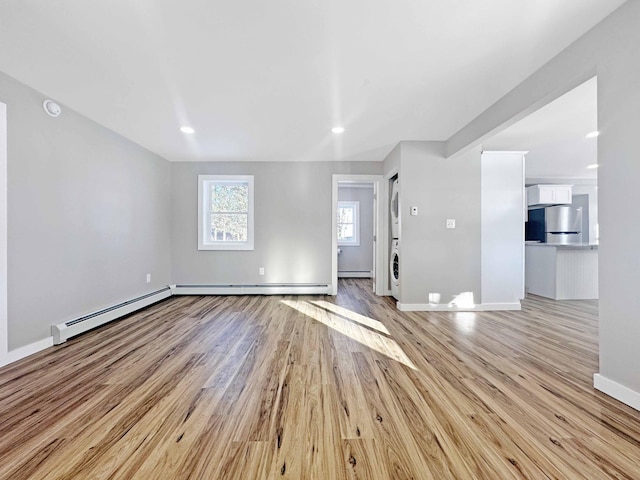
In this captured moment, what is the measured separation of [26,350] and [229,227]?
10.1ft

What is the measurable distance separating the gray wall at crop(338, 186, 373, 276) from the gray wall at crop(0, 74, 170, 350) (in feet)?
14.1

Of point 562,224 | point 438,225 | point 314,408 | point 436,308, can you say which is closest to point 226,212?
point 438,225

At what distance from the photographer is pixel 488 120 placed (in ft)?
9.48

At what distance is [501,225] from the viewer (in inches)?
154

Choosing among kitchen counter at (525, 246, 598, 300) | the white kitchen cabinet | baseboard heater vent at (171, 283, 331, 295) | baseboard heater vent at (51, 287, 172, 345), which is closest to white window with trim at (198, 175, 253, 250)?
baseboard heater vent at (171, 283, 331, 295)

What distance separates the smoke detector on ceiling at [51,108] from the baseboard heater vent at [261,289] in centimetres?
303

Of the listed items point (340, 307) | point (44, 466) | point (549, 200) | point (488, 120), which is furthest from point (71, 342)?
point (549, 200)

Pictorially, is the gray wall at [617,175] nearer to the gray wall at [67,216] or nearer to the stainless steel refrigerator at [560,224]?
the gray wall at [67,216]

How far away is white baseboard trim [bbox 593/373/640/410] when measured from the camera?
1.60 metres

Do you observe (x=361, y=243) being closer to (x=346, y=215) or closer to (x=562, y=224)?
(x=346, y=215)

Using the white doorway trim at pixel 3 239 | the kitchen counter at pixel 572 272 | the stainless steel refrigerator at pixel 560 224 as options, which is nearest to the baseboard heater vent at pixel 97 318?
the white doorway trim at pixel 3 239

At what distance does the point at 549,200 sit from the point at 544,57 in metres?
5.18

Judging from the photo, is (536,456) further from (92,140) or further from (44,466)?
(92,140)

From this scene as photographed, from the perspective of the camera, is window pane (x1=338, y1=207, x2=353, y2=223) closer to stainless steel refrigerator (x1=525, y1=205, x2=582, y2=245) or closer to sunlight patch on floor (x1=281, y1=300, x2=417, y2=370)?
sunlight patch on floor (x1=281, y1=300, x2=417, y2=370)
